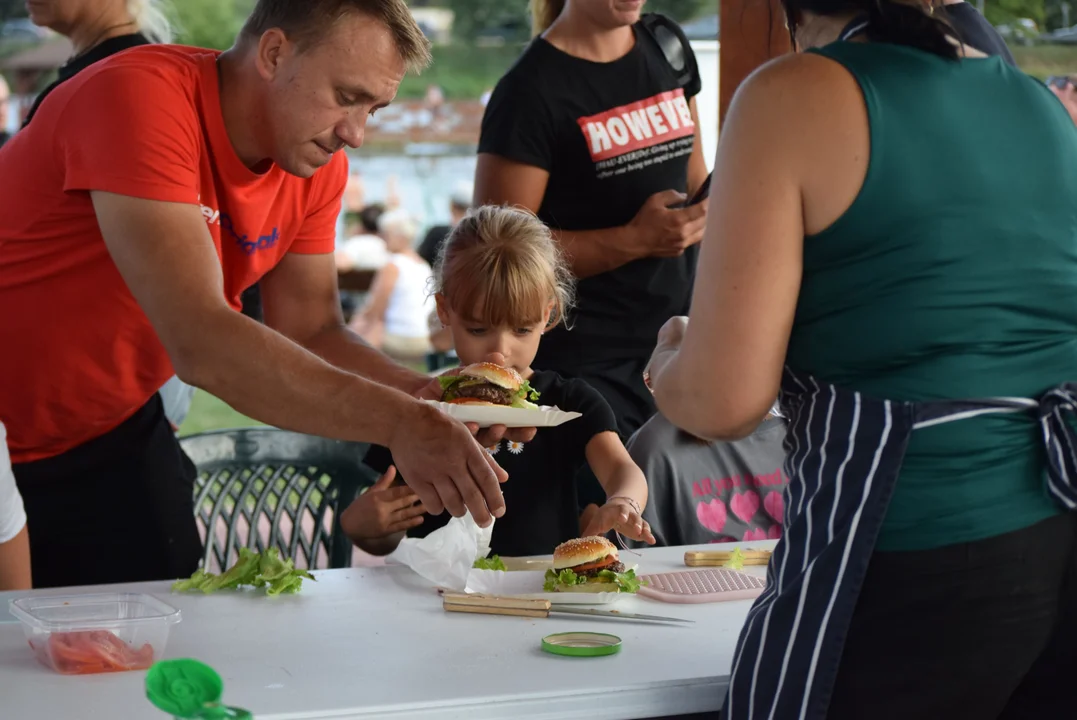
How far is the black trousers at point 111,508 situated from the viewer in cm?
247

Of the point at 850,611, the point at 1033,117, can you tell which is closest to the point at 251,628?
the point at 850,611

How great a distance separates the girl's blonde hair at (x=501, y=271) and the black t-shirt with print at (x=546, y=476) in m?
0.19

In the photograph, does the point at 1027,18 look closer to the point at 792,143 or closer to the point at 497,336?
the point at 497,336

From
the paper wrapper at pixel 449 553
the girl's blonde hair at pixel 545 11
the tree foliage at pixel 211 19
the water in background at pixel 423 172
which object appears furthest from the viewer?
the water in background at pixel 423 172

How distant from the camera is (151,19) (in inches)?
129

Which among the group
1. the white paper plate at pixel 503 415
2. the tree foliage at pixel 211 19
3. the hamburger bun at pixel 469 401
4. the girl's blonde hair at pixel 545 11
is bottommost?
the white paper plate at pixel 503 415

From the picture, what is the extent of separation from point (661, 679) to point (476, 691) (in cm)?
24

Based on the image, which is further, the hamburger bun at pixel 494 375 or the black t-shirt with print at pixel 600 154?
the black t-shirt with print at pixel 600 154

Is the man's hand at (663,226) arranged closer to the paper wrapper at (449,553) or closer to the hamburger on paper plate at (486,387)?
the hamburger on paper plate at (486,387)

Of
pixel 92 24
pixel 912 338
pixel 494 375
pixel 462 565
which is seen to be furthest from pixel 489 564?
pixel 92 24

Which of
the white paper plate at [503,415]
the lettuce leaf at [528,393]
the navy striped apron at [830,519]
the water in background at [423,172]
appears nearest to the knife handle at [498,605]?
the white paper plate at [503,415]

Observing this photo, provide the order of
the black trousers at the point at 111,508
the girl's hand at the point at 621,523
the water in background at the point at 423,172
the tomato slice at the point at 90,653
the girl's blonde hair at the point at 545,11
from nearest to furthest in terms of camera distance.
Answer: the tomato slice at the point at 90,653 → the girl's hand at the point at 621,523 → the black trousers at the point at 111,508 → the girl's blonde hair at the point at 545,11 → the water in background at the point at 423,172

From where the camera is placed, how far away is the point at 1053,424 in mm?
1297

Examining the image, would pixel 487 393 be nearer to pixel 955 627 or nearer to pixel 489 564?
pixel 489 564
